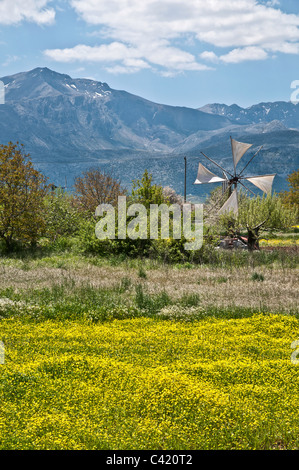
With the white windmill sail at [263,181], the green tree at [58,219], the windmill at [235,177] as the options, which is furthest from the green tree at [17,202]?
the white windmill sail at [263,181]

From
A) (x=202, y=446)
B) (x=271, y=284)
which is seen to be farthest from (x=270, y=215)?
(x=202, y=446)

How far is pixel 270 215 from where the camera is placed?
30828 millimetres

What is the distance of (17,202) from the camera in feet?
85.3

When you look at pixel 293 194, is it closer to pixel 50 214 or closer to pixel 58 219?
pixel 58 219

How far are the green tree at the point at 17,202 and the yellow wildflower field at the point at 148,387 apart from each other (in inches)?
608

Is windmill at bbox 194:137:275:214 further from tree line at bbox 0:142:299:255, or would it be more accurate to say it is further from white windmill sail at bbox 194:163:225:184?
tree line at bbox 0:142:299:255

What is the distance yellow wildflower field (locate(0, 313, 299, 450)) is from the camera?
619 centimetres

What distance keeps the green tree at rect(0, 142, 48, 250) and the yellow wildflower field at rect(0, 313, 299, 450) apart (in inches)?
608

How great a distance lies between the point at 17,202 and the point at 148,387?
20.5m

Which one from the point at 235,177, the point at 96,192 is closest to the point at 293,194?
the point at 235,177

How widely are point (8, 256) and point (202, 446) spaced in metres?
19.7

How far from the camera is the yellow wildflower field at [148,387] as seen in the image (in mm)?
6191

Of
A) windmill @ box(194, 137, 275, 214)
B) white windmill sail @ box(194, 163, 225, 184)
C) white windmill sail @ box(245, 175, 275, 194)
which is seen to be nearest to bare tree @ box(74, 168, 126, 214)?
white windmill sail @ box(194, 163, 225, 184)

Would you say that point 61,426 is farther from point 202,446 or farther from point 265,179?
point 265,179
